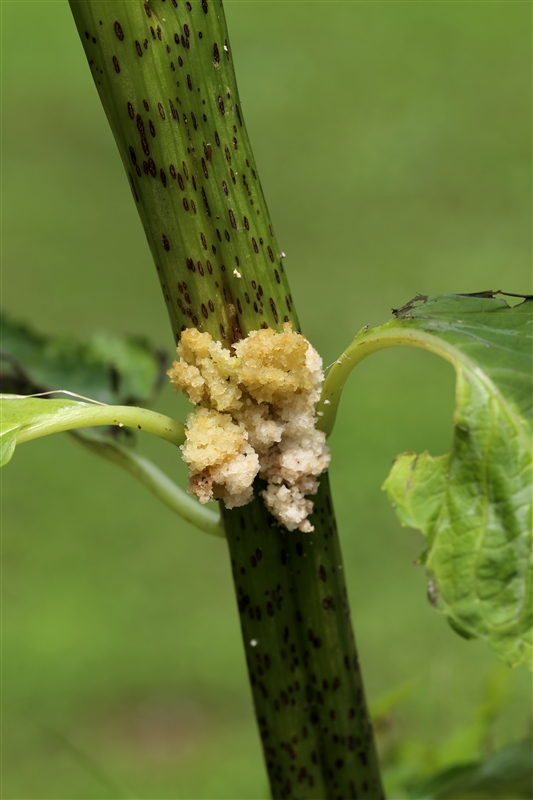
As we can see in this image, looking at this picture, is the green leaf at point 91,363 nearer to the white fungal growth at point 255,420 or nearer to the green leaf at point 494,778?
the white fungal growth at point 255,420

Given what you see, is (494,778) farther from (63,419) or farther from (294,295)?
(294,295)

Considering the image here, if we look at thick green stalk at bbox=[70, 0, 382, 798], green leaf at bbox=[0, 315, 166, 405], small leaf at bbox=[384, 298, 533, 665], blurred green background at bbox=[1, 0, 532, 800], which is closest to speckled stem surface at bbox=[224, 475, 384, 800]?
thick green stalk at bbox=[70, 0, 382, 798]

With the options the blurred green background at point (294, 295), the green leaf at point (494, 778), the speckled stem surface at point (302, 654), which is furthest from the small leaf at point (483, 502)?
the blurred green background at point (294, 295)

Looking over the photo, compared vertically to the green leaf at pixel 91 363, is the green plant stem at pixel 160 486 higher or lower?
lower

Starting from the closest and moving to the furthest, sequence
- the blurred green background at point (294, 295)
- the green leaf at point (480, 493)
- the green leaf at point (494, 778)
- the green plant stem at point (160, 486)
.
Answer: the green leaf at point (480, 493), the green plant stem at point (160, 486), the green leaf at point (494, 778), the blurred green background at point (294, 295)

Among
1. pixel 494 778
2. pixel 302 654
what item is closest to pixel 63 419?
pixel 302 654

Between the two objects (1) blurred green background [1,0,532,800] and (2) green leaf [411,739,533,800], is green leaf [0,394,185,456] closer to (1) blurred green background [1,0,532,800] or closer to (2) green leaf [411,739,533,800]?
(2) green leaf [411,739,533,800]
